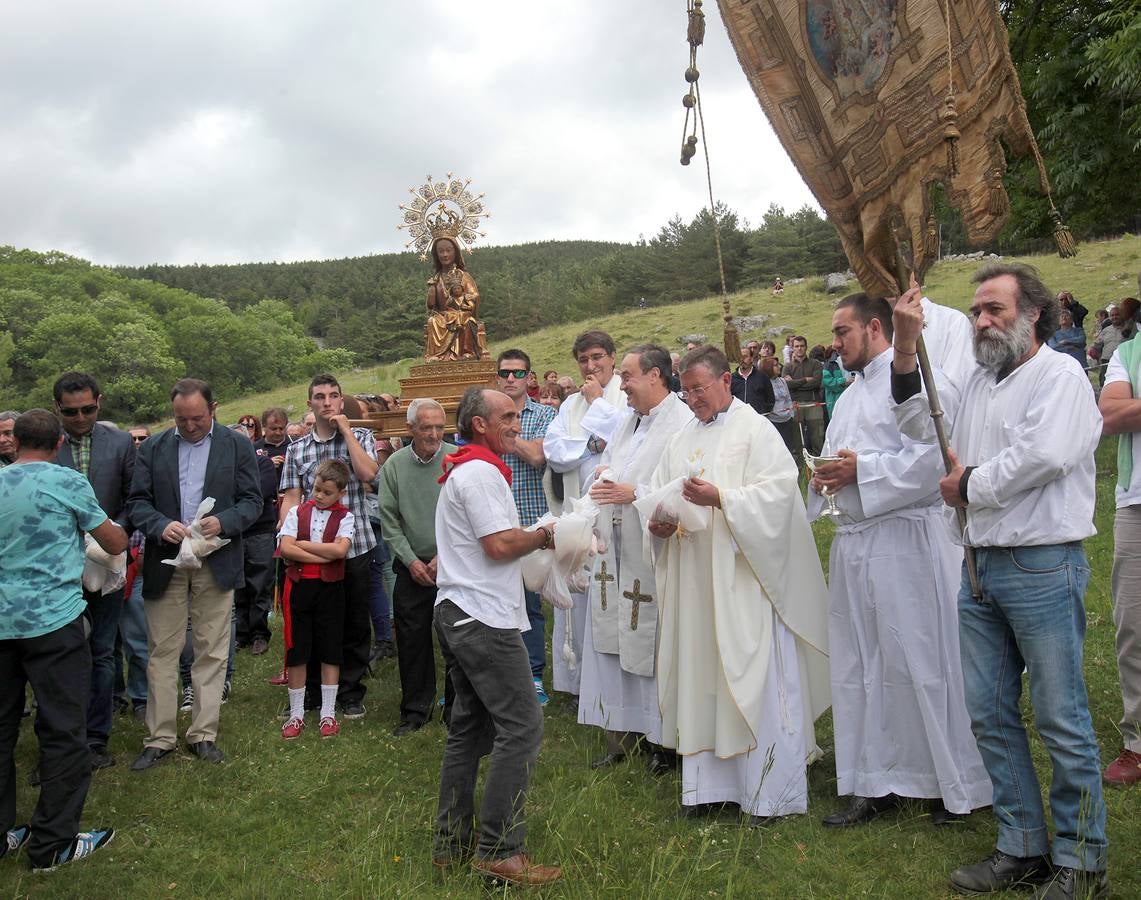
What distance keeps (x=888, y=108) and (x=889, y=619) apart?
226 cm

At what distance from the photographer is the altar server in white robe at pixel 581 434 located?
6348mm

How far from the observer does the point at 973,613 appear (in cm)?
371

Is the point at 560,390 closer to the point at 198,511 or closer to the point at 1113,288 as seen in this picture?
the point at 198,511

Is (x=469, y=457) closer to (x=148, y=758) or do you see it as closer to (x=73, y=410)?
(x=73, y=410)

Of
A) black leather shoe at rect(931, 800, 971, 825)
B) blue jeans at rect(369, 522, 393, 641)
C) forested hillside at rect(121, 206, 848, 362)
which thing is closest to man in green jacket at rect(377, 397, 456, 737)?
blue jeans at rect(369, 522, 393, 641)

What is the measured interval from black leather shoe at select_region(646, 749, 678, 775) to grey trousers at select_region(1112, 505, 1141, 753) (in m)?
2.29

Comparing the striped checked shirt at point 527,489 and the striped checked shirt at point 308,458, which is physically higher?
the striped checked shirt at point 308,458

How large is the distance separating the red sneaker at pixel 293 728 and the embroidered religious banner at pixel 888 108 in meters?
4.51

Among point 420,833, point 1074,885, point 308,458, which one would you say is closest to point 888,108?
point 1074,885

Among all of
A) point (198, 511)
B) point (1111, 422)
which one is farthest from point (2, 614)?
point (1111, 422)

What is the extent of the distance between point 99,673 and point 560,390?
8190 millimetres

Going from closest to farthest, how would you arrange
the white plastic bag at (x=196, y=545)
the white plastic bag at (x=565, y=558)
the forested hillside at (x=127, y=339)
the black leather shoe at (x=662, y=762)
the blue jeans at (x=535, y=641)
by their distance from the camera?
the white plastic bag at (x=565, y=558)
the black leather shoe at (x=662, y=762)
the white plastic bag at (x=196, y=545)
the blue jeans at (x=535, y=641)
the forested hillside at (x=127, y=339)

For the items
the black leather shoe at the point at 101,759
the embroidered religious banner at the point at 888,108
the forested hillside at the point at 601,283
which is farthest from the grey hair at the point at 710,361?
the forested hillside at the point at 601,283

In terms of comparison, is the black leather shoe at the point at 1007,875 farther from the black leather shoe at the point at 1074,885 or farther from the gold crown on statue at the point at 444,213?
the gold crown on statue at the point at 444,213
